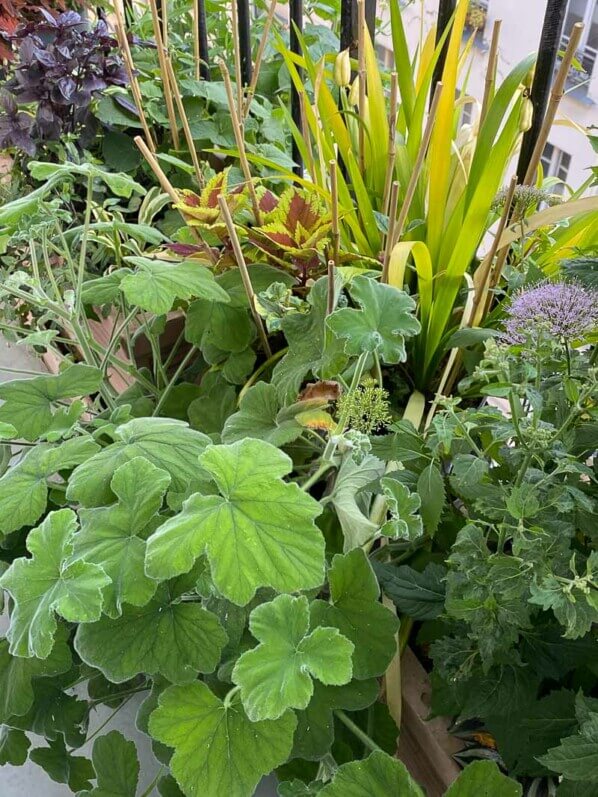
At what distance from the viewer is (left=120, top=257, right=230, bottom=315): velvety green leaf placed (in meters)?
0.66

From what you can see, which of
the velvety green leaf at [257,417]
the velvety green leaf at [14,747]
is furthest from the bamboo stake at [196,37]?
the velvety green leaf at [14,747]

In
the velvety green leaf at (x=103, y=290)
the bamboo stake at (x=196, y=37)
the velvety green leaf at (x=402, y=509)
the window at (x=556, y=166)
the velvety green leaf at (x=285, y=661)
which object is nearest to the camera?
the velvety green leaf at (x=285, y=661)

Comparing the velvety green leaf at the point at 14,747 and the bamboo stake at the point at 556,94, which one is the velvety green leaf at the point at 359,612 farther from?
the bamboo stake at the point at 556,94

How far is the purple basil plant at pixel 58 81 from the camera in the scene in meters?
1.10

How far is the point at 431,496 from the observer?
59 centimetres

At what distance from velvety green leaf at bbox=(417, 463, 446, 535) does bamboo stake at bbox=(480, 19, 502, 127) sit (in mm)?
475

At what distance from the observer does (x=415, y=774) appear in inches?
26.4

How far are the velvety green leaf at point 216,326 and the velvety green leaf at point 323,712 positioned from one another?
15.5 inches

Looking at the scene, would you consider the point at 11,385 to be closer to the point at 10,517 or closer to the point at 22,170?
the point at 10,517

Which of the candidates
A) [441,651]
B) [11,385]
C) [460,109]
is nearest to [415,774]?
[441,651]

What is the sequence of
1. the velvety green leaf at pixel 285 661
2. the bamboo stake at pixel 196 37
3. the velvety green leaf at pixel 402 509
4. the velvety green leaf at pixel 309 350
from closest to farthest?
the velvety green leaf at pixel 285 661 < the velvety green leaf at pixel 402 509 < the velvety green leaf at pixel 309 350 < the bamboo stake at pixel 196 37

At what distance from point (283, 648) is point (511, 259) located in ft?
2.30

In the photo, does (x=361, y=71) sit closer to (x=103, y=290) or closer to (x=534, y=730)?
(x=103, y=290)

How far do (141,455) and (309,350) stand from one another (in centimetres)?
22
